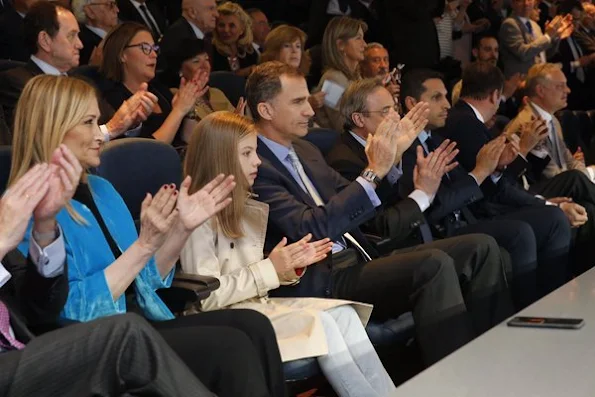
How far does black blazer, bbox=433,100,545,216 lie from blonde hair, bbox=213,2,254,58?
1622mm

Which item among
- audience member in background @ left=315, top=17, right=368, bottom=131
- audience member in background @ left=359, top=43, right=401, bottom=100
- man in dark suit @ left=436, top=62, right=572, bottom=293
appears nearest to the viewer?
man in dark suit @ left=436, top=62, right=572, bottom=293

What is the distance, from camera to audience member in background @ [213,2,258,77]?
6.24 m

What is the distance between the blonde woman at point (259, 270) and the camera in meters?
3.26

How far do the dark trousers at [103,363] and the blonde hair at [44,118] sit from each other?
541 mm

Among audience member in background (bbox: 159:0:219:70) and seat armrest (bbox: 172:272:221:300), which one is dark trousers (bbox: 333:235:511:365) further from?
audience member in background (bbox: 159:0:219:70)

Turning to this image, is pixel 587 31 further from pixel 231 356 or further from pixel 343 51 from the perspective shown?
pixel 231 356

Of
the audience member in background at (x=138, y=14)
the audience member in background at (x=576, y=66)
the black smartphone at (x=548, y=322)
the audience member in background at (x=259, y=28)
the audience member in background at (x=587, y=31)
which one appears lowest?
the audience member in background at (x=576, y=66)

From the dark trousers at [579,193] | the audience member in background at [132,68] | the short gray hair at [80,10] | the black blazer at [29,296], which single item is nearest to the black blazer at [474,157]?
the dark trousers at [579,193]

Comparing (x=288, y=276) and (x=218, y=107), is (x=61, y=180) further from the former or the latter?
(x=218, y=107)

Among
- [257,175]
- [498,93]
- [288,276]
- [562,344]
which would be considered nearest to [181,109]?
[257,175]

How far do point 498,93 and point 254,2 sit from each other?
9.63ft

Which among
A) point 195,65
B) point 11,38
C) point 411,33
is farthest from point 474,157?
point 411,33

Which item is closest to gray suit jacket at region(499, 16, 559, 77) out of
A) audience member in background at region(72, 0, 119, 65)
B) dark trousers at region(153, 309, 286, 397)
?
audience member in background at region(72, 0, 119, 65)

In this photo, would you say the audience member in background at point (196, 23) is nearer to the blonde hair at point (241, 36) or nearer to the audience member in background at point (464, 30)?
the blonde hair at point (241, 36)
